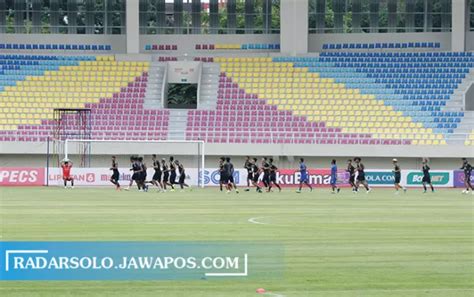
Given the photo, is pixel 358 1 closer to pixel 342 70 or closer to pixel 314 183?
pixel 342 70

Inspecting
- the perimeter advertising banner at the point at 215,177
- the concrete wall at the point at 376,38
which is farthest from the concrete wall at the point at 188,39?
the perimeter advertising banner at the point at 215,177

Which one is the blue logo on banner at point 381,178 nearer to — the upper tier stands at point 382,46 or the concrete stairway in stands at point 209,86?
the concrete stairway in stands at point 209,86

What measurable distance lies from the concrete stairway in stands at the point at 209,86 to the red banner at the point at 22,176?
549 inches

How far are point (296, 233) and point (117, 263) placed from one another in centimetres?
1023

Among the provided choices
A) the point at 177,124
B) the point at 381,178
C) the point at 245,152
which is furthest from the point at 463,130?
the point at 177,124

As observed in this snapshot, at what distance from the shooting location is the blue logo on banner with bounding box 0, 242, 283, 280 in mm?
15062

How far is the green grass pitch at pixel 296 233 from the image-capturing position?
52.1ft

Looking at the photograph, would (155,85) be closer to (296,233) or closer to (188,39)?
(188,39)

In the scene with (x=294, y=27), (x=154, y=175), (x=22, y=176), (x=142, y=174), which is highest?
(x=294, y=27)

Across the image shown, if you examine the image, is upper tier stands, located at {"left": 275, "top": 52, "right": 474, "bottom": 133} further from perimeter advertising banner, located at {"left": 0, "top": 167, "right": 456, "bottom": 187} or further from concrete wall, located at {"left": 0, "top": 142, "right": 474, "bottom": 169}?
perimeter advertising banner, located at {"left": 0, "top": 167, "right": 456, "bottom": 187}

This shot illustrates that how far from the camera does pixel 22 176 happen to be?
57406 millimetres

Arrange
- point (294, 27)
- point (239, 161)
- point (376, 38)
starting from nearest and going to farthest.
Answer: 1. point (239, 161)
2. point (294, 27)
3. point (376, 38)

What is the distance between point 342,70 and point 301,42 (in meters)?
3.47

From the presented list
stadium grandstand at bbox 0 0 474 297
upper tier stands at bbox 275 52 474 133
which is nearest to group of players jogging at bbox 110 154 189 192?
stadium grandstand at bbox 0 0 474 297
